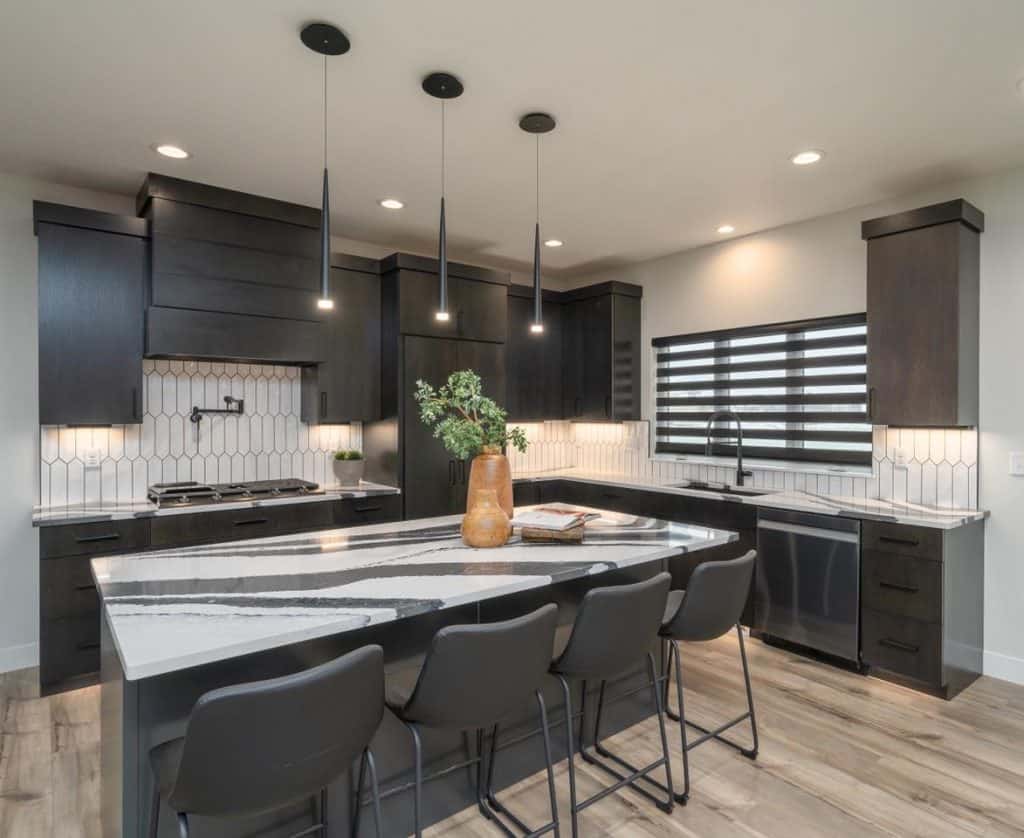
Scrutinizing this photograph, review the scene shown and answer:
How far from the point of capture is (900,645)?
3.17m

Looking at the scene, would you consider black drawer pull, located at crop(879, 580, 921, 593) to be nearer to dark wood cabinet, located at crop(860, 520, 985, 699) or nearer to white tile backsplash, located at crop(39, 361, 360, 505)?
dark wood cabinet, located at crop(860, 520, 985, 699)

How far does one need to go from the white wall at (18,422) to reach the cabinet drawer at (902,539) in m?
4.54

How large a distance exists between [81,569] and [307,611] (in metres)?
2.25

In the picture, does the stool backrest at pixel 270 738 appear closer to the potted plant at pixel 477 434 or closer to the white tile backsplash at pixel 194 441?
the potted plant at pixel 477 434

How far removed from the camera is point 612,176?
11.2 ft

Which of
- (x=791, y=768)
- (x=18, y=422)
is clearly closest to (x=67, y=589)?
(x=18, y=422)

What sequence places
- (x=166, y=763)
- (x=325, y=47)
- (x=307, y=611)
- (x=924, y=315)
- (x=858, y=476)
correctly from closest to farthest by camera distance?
(x=166, y=763), (x=307, y=611), (x=325, y=47), (x=924, y=315), (x=858, y=476)

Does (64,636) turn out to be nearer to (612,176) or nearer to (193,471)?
(193,471)

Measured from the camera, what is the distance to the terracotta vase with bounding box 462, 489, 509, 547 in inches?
93.5

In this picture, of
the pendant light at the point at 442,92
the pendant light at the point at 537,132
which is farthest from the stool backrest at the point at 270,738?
the pendant light at the point at 537,132

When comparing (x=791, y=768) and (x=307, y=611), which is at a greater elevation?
(x=307, y=611)

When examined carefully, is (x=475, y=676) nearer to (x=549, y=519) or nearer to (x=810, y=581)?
(x=549, y=519)

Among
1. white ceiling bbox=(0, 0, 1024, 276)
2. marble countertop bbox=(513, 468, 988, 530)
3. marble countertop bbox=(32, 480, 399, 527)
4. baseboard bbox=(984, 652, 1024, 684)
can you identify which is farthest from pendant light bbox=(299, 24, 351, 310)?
baseboard bbox=(984, 652, 1024, 684)

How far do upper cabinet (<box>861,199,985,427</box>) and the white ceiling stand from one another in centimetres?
31
